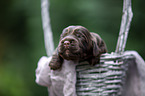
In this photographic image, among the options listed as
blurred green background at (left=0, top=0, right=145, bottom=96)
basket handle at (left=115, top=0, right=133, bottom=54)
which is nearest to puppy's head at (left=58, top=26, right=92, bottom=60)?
basket handle at (left=115, top=0, right=133, bottom=54)

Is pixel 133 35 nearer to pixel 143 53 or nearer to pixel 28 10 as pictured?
pixel 143 53

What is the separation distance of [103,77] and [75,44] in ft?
0.50

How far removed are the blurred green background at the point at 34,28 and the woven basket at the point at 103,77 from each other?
0.85 metres

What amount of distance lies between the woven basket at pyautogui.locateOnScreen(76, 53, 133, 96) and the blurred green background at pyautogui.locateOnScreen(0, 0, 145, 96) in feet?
2.80

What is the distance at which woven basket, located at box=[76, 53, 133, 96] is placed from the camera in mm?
672

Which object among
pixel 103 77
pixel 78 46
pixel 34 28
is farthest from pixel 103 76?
pixel 34 28

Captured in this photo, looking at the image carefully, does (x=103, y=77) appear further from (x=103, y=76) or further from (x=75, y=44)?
(x=75, y=44)

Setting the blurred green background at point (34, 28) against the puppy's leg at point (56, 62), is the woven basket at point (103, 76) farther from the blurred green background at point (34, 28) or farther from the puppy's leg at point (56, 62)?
the blurred green background at point (34, 28)

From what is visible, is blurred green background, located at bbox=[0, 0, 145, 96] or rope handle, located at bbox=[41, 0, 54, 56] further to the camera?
blurred green background, located at bbox=[0, 0, 145, 96]

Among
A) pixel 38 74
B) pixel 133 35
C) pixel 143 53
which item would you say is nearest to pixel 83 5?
pixel 133 35

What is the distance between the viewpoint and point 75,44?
0.62 metres

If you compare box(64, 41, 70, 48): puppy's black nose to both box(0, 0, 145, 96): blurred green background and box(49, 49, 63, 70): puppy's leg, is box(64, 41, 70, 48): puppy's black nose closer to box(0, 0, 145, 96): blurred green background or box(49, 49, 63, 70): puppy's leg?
box(49, 49, 63, 70): puppy's leg

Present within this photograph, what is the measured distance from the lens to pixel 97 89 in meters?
0.67

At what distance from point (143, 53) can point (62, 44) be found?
1.05 m
